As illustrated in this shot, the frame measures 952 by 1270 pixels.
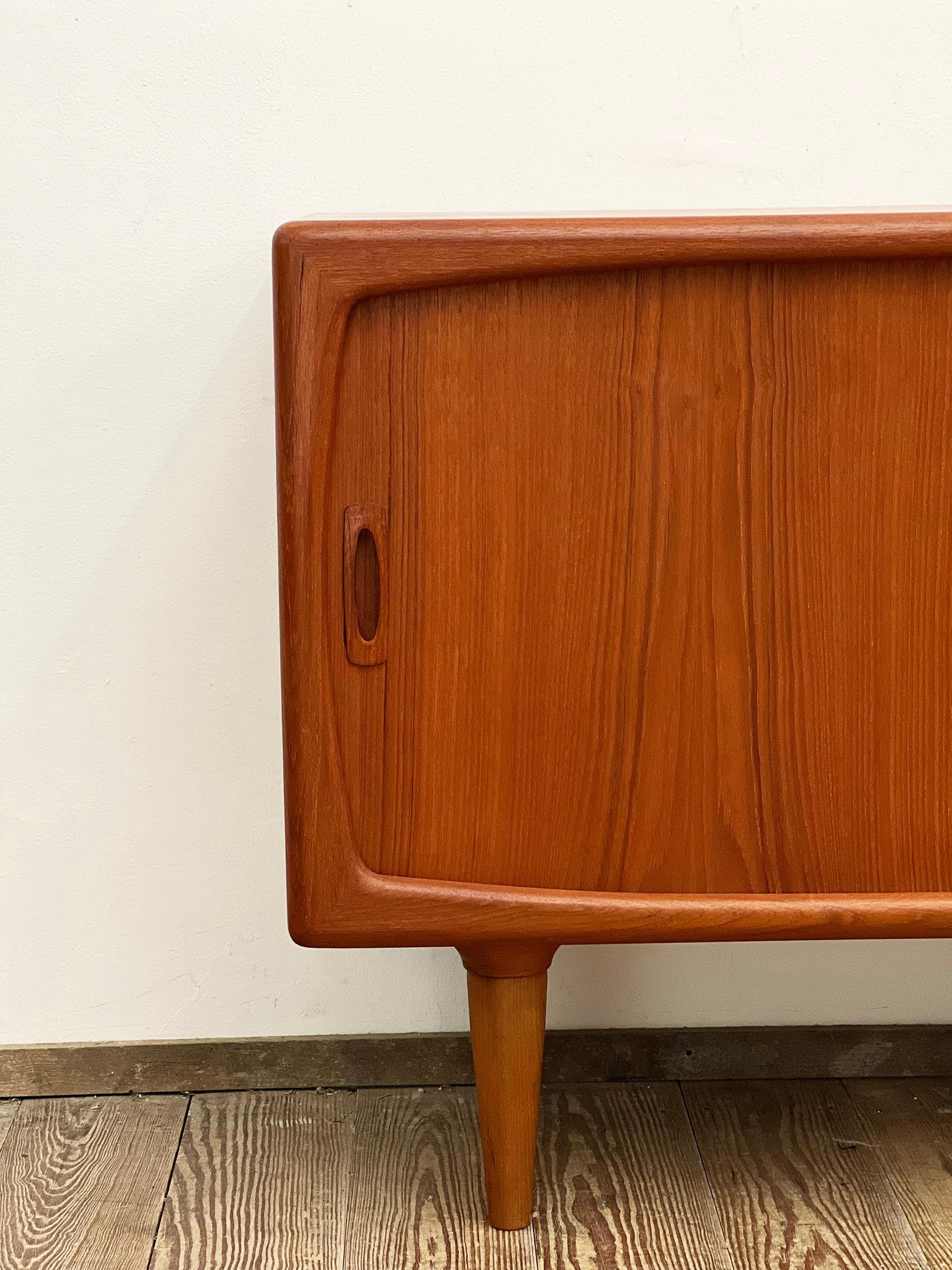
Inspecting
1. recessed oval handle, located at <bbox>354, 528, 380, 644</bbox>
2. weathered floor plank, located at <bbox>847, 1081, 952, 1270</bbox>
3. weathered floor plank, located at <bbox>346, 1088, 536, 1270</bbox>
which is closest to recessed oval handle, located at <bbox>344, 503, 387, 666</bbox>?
recessed oval handle, located at <bbox>354, 528, 380, 644</bbox>

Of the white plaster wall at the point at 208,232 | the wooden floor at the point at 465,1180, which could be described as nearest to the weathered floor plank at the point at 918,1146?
the wooden floor at the point at 465,1180

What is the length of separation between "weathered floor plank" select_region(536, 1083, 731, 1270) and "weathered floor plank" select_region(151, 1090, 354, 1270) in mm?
150

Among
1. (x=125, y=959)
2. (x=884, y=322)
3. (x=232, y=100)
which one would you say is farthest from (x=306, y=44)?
(x=125, y=959)

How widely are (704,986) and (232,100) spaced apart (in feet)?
2.64

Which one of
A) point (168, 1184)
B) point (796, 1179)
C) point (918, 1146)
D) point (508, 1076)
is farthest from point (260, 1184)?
point (918, 1146)

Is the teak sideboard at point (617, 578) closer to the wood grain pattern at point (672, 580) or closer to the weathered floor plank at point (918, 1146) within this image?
the wood grain pattern at point (672, 580)

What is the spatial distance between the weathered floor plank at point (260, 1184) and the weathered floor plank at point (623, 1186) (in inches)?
5.9

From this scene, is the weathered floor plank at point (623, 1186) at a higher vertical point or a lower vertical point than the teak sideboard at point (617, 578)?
lower

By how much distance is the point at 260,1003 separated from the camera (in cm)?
95

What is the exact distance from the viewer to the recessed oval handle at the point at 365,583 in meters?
0.62

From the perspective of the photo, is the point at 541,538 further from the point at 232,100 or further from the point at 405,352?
the point at 232,100

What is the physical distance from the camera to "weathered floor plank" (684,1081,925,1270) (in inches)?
29.2

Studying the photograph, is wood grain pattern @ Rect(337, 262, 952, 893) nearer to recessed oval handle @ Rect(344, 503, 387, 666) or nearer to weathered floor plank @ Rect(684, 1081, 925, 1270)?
recessed oval handle @ Rect(344, 503, 387, 666)

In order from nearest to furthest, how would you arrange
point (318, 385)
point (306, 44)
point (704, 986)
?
1. point (318, 385)
2. point (306, 44)
3. point (704, 986)
